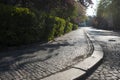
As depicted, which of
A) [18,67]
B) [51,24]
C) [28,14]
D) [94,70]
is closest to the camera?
[18,67]

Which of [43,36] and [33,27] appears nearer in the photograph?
[33,27]

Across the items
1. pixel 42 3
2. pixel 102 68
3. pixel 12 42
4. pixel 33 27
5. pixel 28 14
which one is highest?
pixel 42 3

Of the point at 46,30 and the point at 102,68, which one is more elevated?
the point at 46,30

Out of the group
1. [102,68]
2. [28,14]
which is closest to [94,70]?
[102,68]

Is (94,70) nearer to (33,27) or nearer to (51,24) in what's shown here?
(33,27)

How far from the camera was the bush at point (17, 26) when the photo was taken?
808 centimetres

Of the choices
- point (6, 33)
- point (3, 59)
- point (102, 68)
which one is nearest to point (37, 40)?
point (6, 33)

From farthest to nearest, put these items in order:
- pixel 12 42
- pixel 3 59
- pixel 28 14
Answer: pixel 28 14 < pixel 12 42 < pixel 3 59

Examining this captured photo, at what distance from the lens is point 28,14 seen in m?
9.52

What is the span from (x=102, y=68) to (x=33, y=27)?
483 centimetres

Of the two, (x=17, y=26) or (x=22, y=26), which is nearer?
(x=17, y=26)

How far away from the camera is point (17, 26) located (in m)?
8.84

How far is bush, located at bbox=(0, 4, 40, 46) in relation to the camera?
8078 mm

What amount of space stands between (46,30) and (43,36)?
1.62 ft
